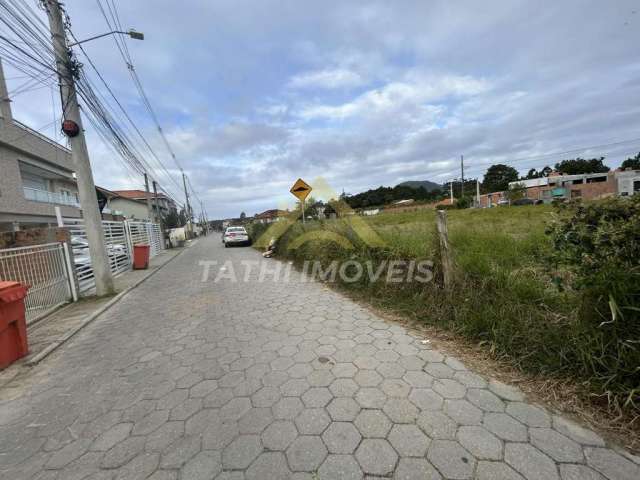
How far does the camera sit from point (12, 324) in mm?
3068

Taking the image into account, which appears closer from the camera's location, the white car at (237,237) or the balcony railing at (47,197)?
the balcony railing at (47,197)

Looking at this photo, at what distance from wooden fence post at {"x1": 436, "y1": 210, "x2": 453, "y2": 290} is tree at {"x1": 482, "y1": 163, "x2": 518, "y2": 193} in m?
82.2

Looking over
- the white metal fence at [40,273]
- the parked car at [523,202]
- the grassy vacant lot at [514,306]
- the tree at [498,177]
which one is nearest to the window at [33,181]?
the white metal fence at [40,273]

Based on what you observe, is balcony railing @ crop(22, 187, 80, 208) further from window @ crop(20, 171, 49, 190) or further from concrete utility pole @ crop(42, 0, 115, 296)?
concrete utility pole @ crop(42, 0, 115, 296)

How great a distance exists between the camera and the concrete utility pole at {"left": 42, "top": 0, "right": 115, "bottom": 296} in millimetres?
5160

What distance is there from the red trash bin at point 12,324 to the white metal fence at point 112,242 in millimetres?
3100

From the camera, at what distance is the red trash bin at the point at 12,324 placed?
285cm

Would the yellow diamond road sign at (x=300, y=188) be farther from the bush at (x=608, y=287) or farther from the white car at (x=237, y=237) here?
the white car at (x=237, y=237)

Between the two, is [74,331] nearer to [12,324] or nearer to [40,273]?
[12,324]

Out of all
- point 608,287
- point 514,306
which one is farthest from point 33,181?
point 608,287

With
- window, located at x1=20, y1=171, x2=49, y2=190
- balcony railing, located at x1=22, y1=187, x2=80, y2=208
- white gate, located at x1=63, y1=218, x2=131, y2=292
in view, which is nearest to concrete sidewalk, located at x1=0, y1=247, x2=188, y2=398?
white gate, located at x1=63, y1=218, x2=131, y2=292

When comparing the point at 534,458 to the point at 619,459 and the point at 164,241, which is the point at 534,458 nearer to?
the point at 619,459

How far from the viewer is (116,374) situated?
2754 millimetres

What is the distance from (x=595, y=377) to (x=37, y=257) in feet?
25.6
